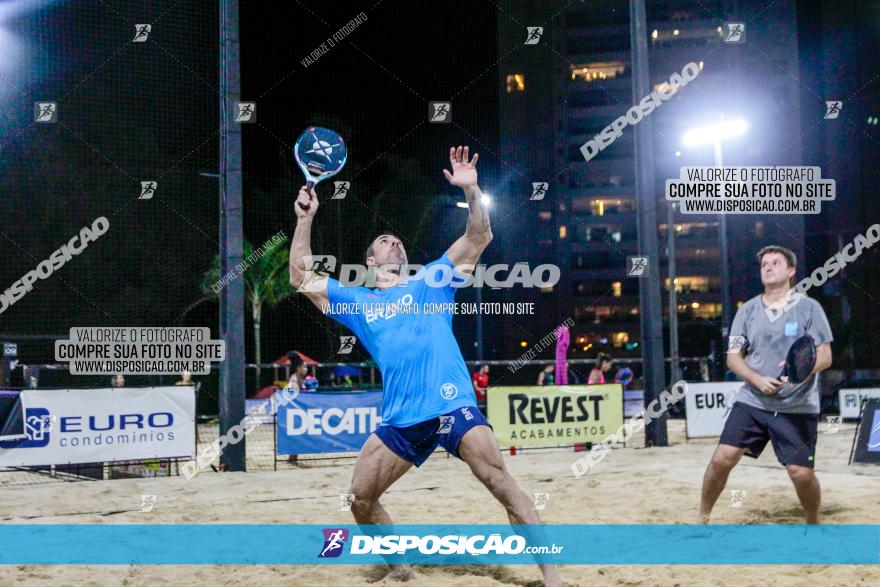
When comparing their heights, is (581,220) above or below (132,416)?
above

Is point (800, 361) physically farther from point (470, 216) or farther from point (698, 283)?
point (698, 283)

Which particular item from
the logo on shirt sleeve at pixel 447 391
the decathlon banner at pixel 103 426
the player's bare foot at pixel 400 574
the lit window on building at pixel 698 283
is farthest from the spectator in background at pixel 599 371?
the lit window on building at pixel 698 283

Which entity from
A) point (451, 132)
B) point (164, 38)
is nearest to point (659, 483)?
point (164, 38)

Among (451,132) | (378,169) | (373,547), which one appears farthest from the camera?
(378,169)

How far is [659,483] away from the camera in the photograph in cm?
871

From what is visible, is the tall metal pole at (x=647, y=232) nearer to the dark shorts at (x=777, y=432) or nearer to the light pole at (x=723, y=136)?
the light pole at (x=723, y=136)

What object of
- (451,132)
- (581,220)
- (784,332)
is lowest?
(784,332)

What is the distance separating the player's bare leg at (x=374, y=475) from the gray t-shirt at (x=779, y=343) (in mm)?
2755

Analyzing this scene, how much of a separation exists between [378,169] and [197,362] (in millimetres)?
12280

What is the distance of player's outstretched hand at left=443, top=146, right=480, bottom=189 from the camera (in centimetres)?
436

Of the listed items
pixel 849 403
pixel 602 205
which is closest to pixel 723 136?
pixel 849 403

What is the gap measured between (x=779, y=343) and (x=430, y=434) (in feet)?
9.01

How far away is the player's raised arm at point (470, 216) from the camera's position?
14.3 feet

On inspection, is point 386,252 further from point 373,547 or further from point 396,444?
point 373,547
